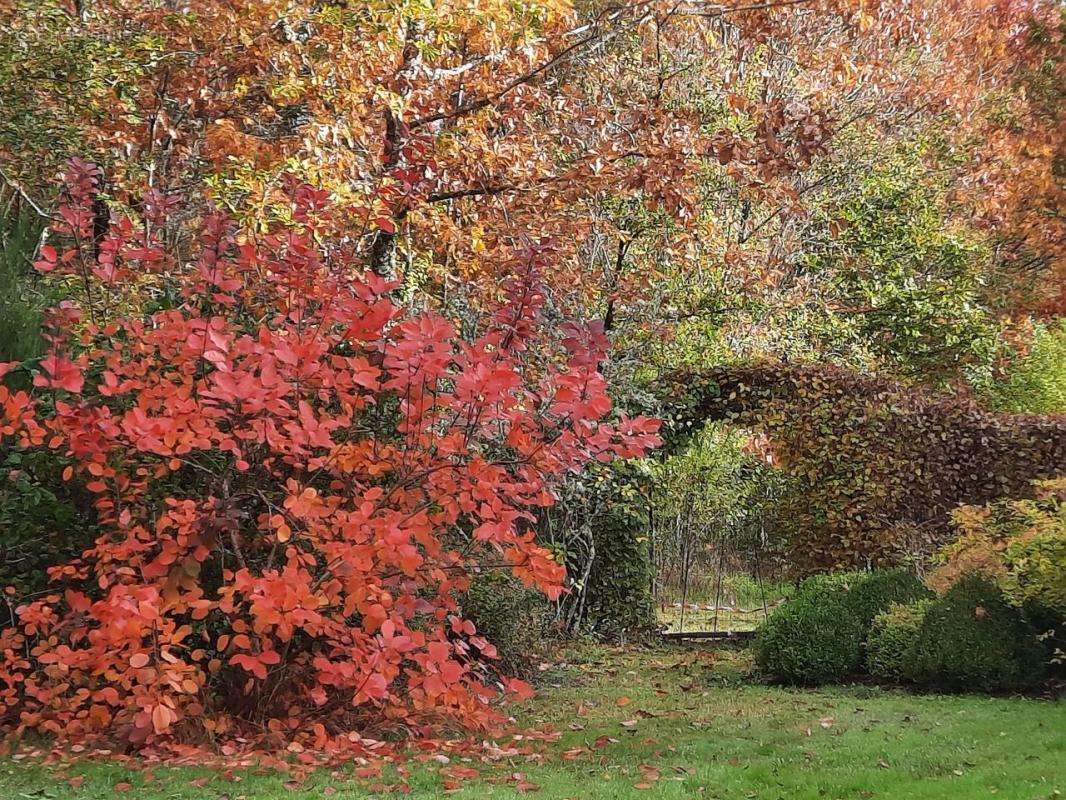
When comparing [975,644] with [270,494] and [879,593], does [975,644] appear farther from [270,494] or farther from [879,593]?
[270,494]

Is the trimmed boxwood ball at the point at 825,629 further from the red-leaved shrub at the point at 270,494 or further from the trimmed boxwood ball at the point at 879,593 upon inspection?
the red-leaved shrub at the point at 270,494

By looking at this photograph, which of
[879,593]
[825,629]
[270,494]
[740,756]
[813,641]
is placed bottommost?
[740,756]

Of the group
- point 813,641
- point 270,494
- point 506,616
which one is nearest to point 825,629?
point 813,641

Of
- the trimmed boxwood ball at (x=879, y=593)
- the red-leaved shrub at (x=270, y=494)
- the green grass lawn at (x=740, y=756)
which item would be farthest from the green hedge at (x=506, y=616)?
the trimmed boxwood ball at (x=879, y=593)

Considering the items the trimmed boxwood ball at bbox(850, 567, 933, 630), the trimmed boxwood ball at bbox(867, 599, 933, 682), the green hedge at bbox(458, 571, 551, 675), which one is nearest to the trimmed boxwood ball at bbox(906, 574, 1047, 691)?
the trimmed boxwood ball at bbox(867, 599, 933, 682)

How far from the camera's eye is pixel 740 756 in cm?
521

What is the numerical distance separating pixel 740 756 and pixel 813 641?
9.67ft

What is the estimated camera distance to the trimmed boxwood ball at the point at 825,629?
789cm

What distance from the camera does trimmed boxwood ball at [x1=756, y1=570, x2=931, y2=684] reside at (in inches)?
311

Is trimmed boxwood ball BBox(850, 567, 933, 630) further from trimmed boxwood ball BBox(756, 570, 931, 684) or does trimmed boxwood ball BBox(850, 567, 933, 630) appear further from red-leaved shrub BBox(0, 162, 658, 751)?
red-leaved shrub BBox(0, 162, 658, 751)

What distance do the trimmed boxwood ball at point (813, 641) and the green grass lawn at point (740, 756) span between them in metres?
0.28

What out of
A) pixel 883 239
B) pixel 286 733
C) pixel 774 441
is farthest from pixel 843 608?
pixel 883 239

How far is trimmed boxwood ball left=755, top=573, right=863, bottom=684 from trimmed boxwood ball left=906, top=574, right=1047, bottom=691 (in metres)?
0.57

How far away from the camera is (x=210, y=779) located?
4.21m
